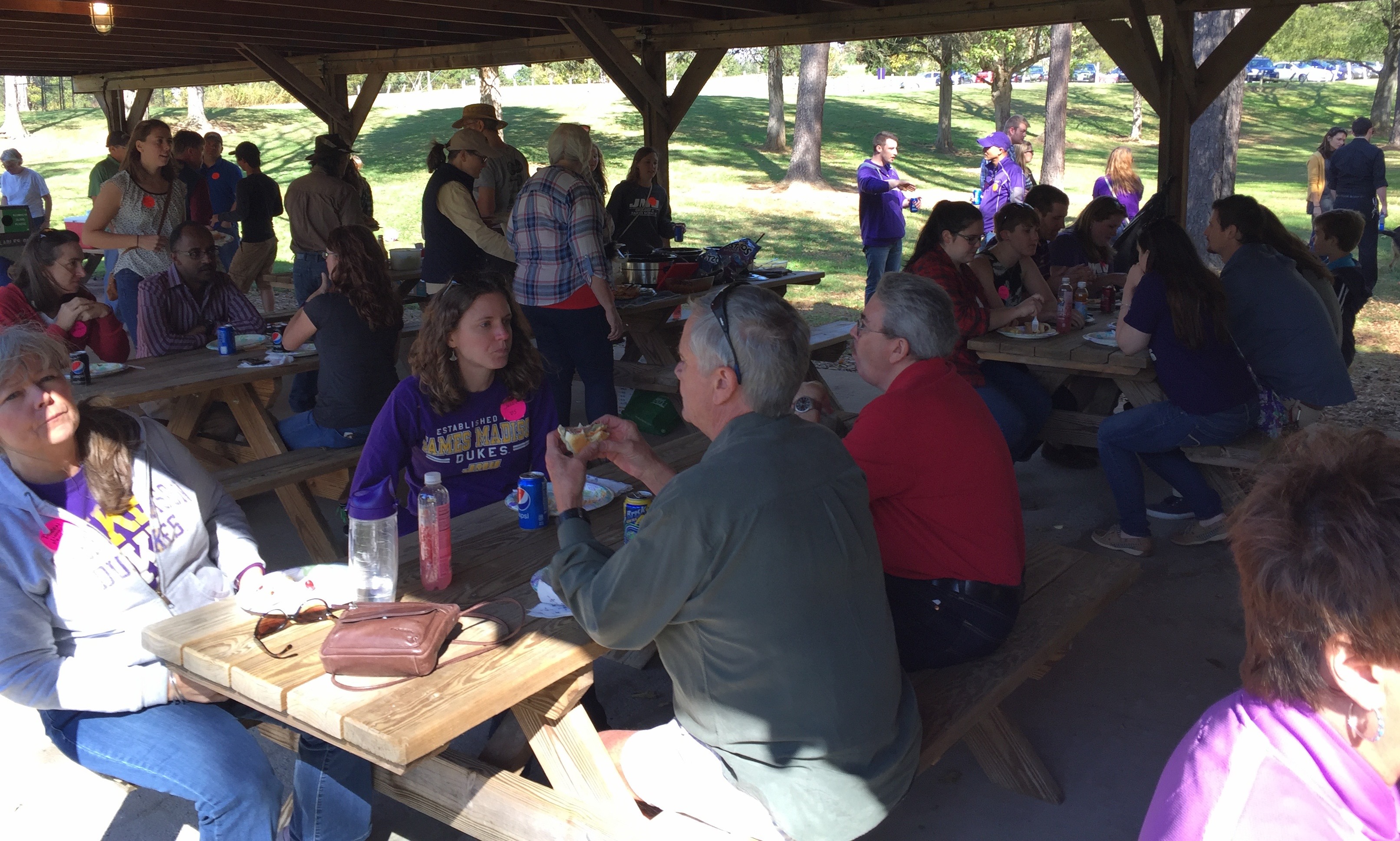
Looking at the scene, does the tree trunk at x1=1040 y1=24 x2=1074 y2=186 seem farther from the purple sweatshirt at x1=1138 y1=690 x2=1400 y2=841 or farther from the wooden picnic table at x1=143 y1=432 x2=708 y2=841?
the purple sweatshirt at x1=1138 y1=690 x2=1400 y2=841

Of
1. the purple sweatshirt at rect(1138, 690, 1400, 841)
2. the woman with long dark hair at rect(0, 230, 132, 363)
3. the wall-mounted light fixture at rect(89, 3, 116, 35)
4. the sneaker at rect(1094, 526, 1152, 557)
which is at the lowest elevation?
the sneaker at rect(1094, 526, 1152, 557)

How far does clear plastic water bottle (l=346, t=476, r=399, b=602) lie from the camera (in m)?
2.14

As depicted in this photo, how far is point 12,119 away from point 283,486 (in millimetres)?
28237

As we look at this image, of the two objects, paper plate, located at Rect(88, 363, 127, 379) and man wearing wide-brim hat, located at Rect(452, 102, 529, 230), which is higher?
man wearing wide-brim hat, located at Rect(452, 102, 529, 230)

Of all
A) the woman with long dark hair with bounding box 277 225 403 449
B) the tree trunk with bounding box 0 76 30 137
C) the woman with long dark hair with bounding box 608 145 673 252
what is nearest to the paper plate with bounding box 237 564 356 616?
the woman with long dark hair with bounding box 277 225 403 449

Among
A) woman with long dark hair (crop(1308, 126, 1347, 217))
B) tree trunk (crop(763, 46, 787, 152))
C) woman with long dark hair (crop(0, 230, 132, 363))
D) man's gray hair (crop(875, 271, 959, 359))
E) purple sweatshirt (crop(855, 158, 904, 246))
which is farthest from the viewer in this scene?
tree trunk (crop(763, 46, 787, 152))

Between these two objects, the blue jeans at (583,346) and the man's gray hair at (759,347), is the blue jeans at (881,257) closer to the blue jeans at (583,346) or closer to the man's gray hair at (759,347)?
the blue jeans at (583,346)

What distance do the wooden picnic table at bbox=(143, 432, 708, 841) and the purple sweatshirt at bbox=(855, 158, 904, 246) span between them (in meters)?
7.10

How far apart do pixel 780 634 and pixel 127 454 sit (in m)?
1.49

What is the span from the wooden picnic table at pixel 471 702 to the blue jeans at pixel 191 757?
21cm

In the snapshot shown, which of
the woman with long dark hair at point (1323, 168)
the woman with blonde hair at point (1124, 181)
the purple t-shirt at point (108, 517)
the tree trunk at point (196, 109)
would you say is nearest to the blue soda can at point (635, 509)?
the purple t-shirt at point (108, 517)

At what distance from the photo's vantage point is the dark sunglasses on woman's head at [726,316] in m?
1.94

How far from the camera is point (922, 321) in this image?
8.39ft

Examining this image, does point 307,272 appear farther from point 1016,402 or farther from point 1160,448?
point 1160,448
